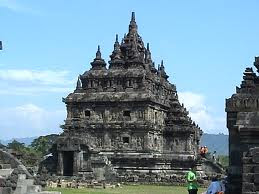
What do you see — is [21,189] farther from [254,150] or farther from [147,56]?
[147,56]

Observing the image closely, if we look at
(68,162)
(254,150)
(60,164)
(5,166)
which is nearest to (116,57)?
Answer: (68,162)

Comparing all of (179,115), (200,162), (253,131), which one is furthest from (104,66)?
(253,131)

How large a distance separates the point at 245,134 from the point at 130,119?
37919mm

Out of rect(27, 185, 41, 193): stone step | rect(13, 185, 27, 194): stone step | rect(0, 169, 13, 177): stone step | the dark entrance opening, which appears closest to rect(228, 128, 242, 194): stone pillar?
rect(27, 185, 41, 193): stone step

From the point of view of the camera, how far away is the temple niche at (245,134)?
40.0 ft

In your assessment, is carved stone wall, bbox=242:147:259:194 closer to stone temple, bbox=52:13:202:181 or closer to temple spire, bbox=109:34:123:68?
stone temple, bbox=52:13:202:181

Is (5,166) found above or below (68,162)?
below

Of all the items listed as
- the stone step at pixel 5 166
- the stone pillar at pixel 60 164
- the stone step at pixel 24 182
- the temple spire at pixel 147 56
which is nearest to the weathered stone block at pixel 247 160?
the stone step at pixel 24 182

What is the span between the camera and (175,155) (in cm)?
5109

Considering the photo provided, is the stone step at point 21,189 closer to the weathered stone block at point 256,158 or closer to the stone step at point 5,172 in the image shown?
the stone step at point 5,172

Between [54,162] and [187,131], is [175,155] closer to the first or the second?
[187,131]

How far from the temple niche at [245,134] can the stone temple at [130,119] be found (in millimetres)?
31778

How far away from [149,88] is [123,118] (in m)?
4.12

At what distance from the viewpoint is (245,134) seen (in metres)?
13.1
